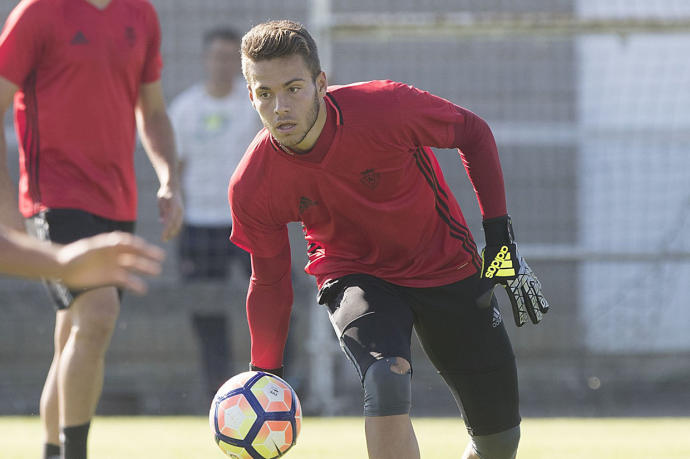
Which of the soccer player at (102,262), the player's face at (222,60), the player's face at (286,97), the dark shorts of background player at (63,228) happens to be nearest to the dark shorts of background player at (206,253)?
the player's face at (222,60)

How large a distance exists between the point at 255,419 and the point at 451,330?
0.81m

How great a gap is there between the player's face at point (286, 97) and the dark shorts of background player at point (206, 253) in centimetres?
407

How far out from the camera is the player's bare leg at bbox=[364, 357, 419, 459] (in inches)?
134

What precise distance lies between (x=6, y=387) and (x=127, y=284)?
7092 millimetres

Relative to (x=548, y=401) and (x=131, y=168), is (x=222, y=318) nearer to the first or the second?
(x=548, y=401)

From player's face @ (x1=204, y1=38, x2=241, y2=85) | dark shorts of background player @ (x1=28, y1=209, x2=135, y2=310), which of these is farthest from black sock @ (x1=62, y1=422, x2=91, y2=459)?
player's face @ (x1=204, y1=38, x2=241, y2=85)

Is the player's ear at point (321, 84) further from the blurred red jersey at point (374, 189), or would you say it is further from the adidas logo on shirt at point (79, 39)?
the adidas logo on shirt at point (79, 39)

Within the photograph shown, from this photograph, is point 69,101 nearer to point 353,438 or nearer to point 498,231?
point 498,231

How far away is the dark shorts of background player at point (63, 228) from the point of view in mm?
4375

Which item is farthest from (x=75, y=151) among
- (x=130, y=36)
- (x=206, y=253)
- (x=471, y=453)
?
(x=206, y=253)

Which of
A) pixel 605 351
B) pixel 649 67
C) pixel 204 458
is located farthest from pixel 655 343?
pixel 204 458

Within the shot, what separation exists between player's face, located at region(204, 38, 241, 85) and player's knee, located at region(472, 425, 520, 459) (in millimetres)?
4310

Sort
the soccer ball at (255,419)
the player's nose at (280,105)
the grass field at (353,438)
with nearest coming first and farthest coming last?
the player's nose at (280,105) → the soccer ball at (255,419) → the grass field at (353,438)

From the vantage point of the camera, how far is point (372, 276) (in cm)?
396
